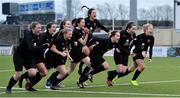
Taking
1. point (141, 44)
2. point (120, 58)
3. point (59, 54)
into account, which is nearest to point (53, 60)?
point (59, 54)

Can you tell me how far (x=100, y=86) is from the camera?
54.0ft

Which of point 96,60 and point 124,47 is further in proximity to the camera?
point 96,60

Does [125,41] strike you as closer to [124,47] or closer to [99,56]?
[124,47]

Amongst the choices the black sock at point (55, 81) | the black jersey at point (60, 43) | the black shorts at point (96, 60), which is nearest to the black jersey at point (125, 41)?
the black shorts at point (96, 60)

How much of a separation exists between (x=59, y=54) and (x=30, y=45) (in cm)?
126

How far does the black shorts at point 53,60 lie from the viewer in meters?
15.2

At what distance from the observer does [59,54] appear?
48.7 feet

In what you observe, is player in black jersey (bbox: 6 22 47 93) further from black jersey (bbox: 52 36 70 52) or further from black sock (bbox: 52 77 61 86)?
black sock (bbox: 52 77 61 86)

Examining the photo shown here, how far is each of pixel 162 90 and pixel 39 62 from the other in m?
3.38

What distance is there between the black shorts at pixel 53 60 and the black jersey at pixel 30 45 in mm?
753

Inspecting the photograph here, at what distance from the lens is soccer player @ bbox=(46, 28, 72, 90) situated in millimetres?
14922

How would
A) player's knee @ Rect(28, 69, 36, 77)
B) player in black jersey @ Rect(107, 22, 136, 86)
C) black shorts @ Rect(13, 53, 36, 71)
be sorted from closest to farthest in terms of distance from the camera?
black shorts @ Rect(13, 53, 36, 71)
player's knee @ Rect(28, 69, 36, 77)
player in black jersey @ Rect(107, 22, 136, 86)

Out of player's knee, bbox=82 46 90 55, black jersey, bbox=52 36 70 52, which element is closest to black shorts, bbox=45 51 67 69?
black jersey, bbox=52 36 70 52

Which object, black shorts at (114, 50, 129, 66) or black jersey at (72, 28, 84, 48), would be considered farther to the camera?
black shorts at (114, 50, 129, 66)
